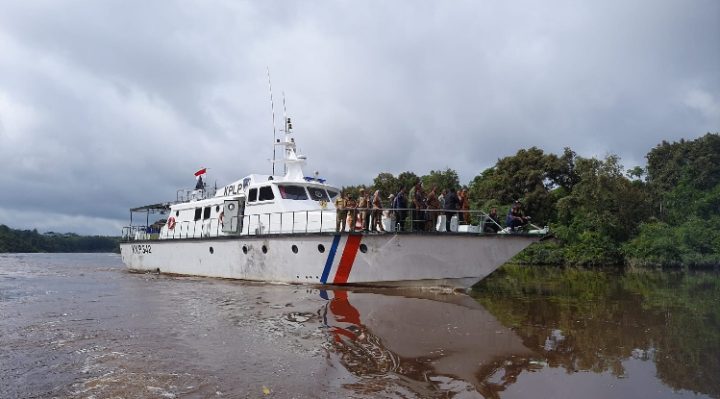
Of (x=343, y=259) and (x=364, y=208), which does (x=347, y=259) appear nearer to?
(x=343, y=259)

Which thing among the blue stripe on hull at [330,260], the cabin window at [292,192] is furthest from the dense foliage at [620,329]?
the cabin window at [292,192]

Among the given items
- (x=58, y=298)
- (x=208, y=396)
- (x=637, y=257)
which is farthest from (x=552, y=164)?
(x=208, y=396)

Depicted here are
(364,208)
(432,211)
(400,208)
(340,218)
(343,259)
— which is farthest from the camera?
(340,218)

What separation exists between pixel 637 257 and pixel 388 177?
20.2 metres

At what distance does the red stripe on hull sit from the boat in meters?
0.03

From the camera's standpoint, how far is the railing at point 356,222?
1197cm

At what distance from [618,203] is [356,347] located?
2930 centimetres

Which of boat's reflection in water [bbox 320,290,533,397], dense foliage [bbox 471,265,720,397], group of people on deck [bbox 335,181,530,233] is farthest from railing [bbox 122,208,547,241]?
boat's reflection in water [bbox 320,290,533,397]

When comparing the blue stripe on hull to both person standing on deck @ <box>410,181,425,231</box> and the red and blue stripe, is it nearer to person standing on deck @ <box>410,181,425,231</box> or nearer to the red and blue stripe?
the red and blue stripe

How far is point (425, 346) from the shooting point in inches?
247

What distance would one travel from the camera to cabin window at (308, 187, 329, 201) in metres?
15.8

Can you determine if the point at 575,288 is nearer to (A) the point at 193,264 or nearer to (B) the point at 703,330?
(B) the point at 703,330

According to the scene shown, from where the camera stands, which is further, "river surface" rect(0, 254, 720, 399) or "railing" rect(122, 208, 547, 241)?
"railing" rect(122, 208, 547, 241)

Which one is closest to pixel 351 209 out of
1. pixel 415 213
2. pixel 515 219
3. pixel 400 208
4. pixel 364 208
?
pixel 364 208
